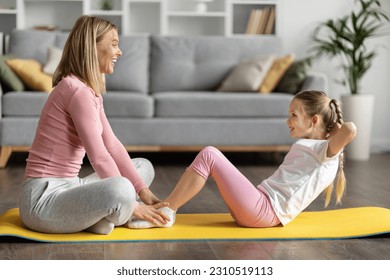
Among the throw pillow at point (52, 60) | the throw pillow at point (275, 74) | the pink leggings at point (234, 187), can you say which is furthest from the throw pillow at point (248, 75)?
the pink leggings at point (234, 187)

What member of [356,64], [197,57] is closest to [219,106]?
[197,57]

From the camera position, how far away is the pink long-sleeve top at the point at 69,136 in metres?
2.71

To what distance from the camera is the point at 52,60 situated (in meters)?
5.45

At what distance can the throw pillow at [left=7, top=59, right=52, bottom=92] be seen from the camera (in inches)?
206

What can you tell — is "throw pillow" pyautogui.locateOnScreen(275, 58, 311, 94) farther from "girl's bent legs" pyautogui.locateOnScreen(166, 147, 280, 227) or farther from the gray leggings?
the gray leggings

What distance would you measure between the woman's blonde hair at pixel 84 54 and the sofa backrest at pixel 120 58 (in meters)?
2.80

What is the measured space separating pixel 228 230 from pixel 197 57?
3.20m

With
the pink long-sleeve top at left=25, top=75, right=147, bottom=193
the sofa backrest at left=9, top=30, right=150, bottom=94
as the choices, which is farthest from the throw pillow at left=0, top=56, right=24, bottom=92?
the pink long-sleeve top at left=25, top=75, right=147, bottom=193

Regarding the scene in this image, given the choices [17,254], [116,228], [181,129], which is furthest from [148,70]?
[17,254]

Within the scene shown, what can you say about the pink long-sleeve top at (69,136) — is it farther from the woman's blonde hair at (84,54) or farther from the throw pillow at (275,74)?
the throw pillow at (275,74)

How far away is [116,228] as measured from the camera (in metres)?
2.87

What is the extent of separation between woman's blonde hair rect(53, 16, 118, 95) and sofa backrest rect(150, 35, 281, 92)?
300 centimetres

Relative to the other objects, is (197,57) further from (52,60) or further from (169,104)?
(52,60)

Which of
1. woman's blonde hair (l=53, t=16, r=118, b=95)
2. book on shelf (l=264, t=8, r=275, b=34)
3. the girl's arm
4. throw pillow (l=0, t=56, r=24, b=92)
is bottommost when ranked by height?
throw pillow (l=0, t=56, r=24, b=92)
